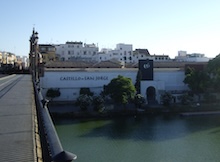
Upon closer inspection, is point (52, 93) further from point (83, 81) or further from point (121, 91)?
point (121, 91)

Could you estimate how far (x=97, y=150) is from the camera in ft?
33.1

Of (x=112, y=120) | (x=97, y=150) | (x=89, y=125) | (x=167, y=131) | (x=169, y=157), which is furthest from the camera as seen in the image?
(x=112, y=120)

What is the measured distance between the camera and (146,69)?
65.5ft

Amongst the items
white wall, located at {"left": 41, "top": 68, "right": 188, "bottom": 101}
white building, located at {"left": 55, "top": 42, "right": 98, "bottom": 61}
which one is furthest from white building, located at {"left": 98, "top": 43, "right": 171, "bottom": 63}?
white wall, located at {"left": 41, "top": 68, "right": 188, "bottom": 101}

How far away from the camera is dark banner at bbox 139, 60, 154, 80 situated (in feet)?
65.0

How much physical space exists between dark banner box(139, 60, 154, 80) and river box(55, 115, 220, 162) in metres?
4.30

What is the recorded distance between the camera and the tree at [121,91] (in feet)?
55.1

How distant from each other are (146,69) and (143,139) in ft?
29.8

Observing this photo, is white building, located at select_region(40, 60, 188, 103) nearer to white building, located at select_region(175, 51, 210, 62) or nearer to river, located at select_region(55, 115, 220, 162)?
river, located at select_region(55, 115, 220, 162)

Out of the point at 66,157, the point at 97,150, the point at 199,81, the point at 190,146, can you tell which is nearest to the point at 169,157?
the point at 190,146

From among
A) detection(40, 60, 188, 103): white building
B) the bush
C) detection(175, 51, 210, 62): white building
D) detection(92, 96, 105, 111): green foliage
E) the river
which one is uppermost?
detection(175, 51, 210, 62): white building

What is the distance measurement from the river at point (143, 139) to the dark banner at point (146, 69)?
430cm

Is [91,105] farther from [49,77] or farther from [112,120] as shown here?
[49,77]

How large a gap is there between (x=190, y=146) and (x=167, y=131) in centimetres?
233
